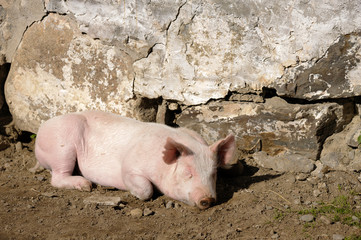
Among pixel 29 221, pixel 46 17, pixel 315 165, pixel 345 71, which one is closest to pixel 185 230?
pixel 29 221

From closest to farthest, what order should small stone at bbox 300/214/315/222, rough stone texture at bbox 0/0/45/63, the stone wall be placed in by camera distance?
small stone at bbox 300/214/315/222 < the stone wall < rough stone texture at bbox 0/0/45/63

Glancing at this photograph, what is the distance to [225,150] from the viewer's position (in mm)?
4160

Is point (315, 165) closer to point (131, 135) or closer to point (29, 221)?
point (131, 135)

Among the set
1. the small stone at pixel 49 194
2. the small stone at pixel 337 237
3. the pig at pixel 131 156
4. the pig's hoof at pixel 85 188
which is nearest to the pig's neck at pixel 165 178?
the pig at pixel 131 156

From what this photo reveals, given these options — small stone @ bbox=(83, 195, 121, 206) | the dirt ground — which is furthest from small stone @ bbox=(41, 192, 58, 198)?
small stone @ bbox=(83, 195, 121, 206)

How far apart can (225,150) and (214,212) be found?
0.63m

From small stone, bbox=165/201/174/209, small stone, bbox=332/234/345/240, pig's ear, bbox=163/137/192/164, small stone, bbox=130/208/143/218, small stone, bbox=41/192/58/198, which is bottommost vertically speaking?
A: small stone, bbox=41/192/58/198

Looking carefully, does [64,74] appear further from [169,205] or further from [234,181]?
[234,181]

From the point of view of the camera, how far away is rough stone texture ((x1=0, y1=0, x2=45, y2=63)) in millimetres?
5105

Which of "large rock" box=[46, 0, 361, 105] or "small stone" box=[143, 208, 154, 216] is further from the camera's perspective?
"large rock" box=[46, 0, 361, 105]

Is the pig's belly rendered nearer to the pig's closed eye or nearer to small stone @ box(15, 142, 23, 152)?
the pig's closed eye

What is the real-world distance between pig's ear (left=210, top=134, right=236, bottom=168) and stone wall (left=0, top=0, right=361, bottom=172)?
2.00ft

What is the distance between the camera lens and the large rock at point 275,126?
441 centimetres

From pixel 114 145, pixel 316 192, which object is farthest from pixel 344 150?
pixel 114 145
